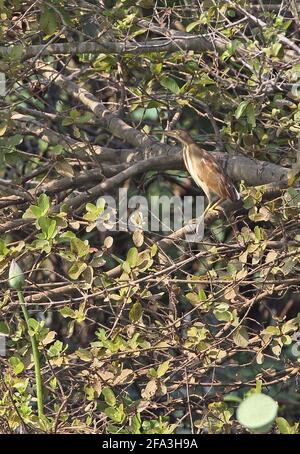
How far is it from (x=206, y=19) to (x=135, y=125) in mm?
903

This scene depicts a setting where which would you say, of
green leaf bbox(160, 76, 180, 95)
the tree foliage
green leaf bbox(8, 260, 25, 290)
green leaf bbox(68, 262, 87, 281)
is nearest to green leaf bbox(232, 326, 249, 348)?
the tree foliage

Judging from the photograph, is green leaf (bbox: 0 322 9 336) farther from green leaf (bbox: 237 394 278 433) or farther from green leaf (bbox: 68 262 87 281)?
green leaf (bbox: 237 394 278 433)

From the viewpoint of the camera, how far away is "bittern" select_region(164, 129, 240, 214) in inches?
152

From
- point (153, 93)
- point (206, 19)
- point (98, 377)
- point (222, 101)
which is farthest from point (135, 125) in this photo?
point (98, 377)

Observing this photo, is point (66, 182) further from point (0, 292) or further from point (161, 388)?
point (161, 388)

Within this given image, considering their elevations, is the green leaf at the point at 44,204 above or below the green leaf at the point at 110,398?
above

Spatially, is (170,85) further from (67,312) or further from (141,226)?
(67,312)

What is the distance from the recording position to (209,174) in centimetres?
392

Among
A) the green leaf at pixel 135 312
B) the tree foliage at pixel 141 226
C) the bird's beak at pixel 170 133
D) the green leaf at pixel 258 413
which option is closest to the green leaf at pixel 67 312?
the tree foliage at pixel 141 226

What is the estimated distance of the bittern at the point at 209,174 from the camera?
152 inches

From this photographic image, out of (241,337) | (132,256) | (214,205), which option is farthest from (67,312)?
(214,205)

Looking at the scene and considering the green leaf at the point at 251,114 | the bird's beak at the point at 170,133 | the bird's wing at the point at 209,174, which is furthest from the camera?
the bird's beak at the point at 170,133

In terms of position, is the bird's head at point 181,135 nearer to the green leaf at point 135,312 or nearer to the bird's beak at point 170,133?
the bird's beak at point 170,133

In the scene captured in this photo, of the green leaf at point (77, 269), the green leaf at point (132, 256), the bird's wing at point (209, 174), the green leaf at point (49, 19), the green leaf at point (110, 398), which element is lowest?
the green leaf at point (110, 398)
